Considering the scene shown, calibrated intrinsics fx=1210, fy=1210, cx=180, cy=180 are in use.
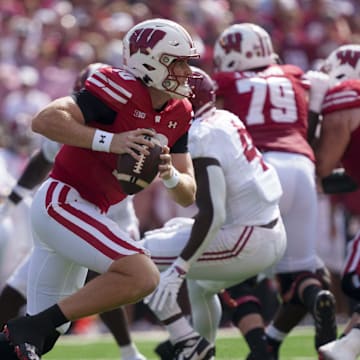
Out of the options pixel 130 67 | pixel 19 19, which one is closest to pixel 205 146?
pixel 130 67

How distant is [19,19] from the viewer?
1275cm

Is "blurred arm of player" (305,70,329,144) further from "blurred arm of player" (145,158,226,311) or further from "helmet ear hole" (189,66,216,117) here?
"blurred arm of player" (145,158,226,311)

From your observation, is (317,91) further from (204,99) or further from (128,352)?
(128,352)

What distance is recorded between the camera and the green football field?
7.56 metres

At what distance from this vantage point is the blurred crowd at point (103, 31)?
1225 centimetres

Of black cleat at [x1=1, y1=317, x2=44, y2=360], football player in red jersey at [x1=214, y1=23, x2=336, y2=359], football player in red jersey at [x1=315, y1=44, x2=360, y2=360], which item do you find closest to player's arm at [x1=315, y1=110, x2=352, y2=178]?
football player in red jersey at [x1=315, y1=44, x2=360, y2=360]

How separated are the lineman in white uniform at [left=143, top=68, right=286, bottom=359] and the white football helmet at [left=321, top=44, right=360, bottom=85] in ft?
3.29

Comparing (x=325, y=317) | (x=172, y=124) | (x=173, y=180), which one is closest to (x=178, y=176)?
(x=173, y=180)

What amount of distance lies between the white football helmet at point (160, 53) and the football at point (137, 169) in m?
0.34

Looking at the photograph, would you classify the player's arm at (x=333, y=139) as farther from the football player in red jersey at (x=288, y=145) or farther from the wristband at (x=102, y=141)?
the wristband at (x=102, y=141)

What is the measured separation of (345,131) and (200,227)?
1087 millimetres

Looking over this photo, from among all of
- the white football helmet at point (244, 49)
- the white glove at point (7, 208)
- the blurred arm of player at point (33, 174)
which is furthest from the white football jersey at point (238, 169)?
the white glove at point (7, 208)

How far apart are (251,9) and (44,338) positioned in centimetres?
865

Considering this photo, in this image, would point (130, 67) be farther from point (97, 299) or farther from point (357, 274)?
point (357, 274)
